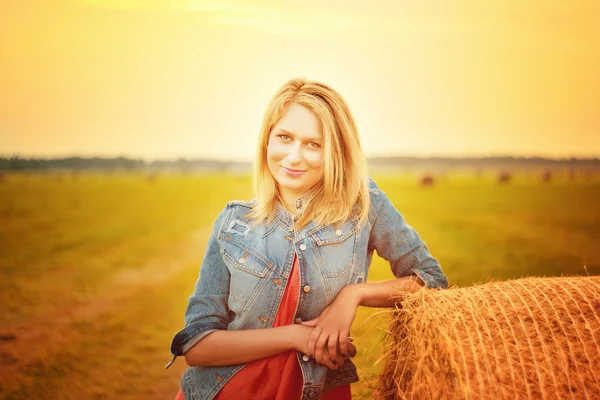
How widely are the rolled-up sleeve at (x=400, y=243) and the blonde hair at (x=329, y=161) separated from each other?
0.39ft

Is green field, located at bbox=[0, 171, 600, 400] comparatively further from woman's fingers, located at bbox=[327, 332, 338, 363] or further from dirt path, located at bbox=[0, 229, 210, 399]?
woman's fingers, located at bbox=[327, 332, 338, 363]

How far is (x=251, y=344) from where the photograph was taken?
237cm

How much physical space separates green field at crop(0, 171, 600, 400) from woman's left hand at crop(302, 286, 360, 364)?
122mm

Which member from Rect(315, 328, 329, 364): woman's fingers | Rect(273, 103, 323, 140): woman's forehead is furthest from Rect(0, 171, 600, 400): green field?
Rect(273, 103, 323, 140): woman's forehead

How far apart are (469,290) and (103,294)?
26.8 ft

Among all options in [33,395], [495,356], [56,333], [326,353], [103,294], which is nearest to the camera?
[495,356]

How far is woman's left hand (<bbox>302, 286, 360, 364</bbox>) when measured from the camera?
7.67 feet

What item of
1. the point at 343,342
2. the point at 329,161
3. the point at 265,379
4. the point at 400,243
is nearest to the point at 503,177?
the point at 400,243

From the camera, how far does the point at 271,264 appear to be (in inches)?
98.0

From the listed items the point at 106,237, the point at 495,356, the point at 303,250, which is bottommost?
the point at 106,237

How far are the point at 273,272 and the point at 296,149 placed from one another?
618 mm

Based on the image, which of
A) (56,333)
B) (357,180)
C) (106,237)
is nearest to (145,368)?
(56,333)

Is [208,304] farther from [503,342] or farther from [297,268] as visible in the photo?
[503,342]

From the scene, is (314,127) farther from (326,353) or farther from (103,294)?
(103,294)
